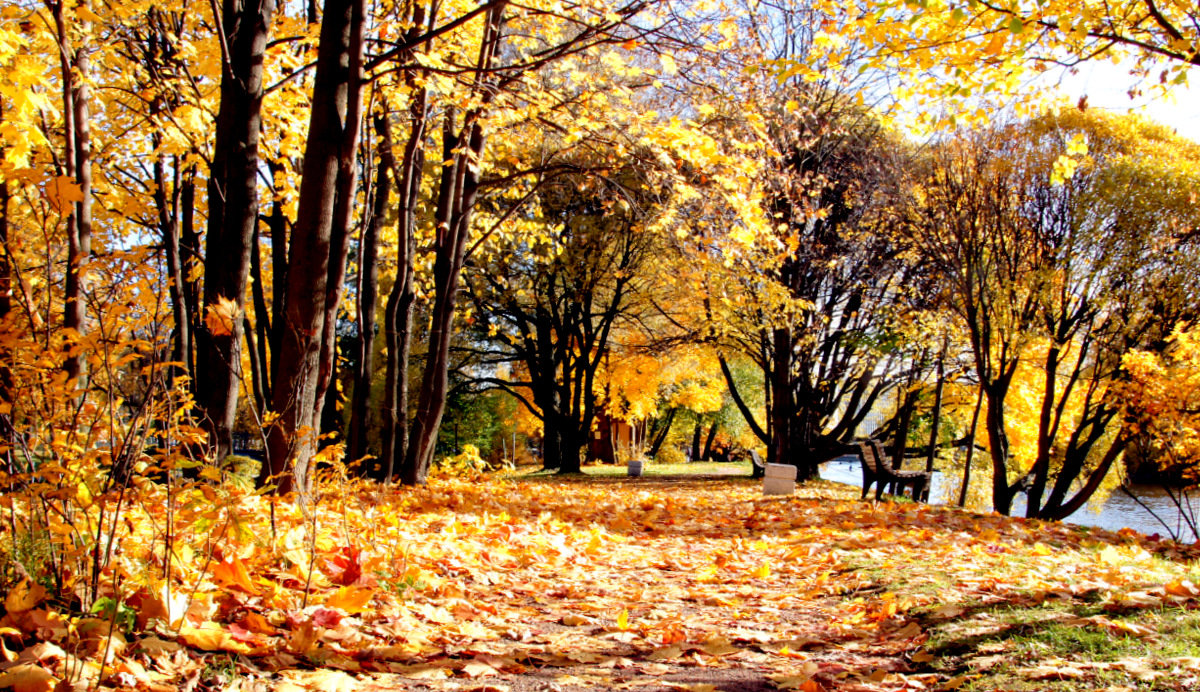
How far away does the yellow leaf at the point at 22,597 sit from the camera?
7.21 feet

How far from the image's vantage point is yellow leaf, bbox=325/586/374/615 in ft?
9.62

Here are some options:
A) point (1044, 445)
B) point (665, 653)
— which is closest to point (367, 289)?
point (665, 653)

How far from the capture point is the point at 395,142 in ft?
34.8

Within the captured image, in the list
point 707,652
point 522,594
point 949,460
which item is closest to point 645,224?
point 522,594

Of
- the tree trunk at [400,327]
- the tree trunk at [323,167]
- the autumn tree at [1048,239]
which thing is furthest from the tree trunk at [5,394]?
the autumn tree at [1048,239]

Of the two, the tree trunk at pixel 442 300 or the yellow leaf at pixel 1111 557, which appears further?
the tree trunk at pixel 442 300

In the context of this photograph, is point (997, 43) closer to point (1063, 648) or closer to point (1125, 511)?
point (1063, 648)

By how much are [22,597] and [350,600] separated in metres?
1.05

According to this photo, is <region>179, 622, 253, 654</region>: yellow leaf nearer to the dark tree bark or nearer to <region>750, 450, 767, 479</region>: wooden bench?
the dark tree bark

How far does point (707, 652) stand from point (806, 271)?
14.3m

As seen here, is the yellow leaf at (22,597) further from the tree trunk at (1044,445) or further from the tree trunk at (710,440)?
the tree trunk at (710,440)

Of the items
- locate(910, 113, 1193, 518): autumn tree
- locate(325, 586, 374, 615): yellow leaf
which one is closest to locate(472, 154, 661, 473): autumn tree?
locate(910, 113, 1193, 518): autumn tree

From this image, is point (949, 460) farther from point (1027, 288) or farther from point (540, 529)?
point (540, 529)

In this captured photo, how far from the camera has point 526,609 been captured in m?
3.87
